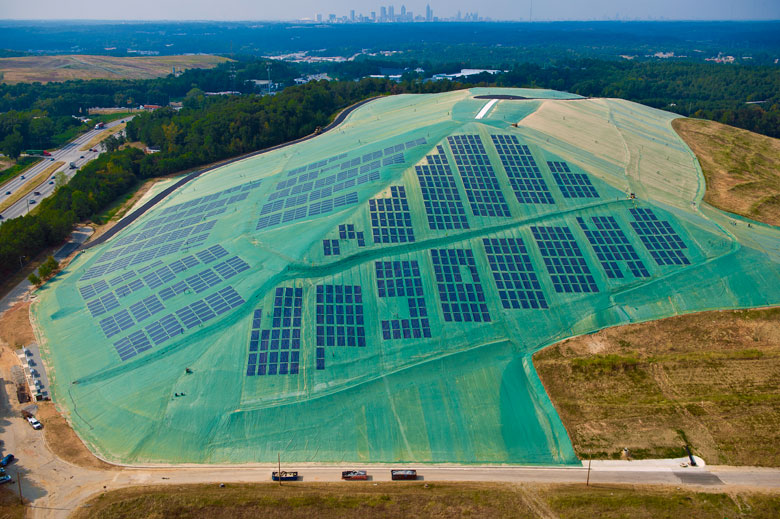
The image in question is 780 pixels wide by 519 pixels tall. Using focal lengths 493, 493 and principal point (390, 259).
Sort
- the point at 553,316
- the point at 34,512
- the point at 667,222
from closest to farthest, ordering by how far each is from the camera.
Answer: the point at 34,512 → the point at 553,316 → the point at 667,222

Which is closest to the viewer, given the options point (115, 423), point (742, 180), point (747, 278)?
point (115, 423)

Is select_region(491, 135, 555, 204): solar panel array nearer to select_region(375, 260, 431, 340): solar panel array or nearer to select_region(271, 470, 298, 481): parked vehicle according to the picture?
select_region(375, 260, 431, 340): solar panel array

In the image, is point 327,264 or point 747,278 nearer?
point 327,264

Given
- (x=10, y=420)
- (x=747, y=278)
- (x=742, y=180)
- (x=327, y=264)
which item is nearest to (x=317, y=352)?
(x=327, y=264)

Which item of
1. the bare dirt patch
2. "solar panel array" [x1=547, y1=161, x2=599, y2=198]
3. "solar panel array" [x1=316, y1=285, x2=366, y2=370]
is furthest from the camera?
"solar panel array" [x1=547, y1=161, x2=599, y2=198]

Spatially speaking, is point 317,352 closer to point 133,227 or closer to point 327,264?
point 327,264

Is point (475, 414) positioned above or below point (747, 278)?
below

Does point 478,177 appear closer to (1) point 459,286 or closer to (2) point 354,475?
(1) point 459,286

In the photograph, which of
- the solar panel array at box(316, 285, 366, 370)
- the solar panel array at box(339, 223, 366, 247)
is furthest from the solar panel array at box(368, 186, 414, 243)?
the solar panel array at box(316, 285, 366, 370)
